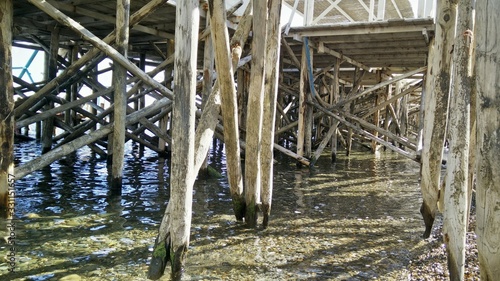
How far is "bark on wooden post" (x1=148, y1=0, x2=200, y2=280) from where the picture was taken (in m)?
3.12

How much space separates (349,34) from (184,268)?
243 inches

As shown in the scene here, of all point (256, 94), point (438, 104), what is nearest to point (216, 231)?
point (256, 94)

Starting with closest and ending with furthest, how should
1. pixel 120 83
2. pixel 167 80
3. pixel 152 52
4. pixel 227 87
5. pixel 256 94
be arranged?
1. pixel 227 87
2. pixel 256 94
3. pixel 120 83
4. pixel 167 80
5. pixel 152 52

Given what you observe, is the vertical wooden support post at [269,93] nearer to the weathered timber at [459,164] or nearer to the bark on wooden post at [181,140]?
the bark on wooden post at [181,140]

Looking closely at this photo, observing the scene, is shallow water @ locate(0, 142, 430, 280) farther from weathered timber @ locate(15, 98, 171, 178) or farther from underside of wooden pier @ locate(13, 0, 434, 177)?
underside of wooden pier @ locate(13, 0, 434, 177)

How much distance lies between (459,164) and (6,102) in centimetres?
433

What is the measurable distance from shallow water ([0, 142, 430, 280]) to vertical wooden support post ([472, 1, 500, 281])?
52.9 inches

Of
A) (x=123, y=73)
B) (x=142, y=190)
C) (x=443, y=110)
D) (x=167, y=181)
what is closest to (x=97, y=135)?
(x=123, y=73)

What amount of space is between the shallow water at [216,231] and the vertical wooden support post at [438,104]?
2.15ft

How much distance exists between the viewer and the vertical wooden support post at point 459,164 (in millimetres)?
3135

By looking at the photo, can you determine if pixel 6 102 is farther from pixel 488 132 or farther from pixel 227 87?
pixel 488 132

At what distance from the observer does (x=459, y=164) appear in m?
3.18

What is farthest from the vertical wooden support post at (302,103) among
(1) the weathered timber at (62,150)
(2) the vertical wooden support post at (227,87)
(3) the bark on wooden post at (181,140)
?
(3) the bark on wooden post at (181,140)

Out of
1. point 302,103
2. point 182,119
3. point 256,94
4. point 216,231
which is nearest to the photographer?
point 182,119
